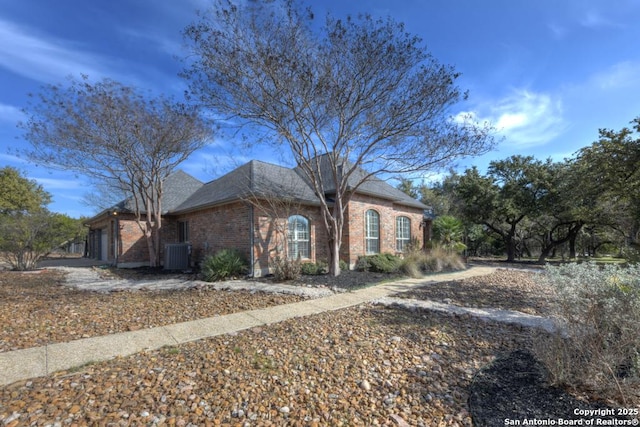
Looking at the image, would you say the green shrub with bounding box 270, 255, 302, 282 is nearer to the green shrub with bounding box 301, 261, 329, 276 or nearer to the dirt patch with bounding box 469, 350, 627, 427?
the green shrub with bounding box 301, 261, 329, 276

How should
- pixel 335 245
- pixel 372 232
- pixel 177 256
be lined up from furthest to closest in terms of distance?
pixel 372 232
pixel 177 256
pixel 335 245

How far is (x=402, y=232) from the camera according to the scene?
17172mm

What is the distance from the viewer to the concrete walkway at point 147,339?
3.61m

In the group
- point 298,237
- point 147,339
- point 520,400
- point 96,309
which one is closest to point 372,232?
point 298,237

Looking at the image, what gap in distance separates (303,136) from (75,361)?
8.30 metres

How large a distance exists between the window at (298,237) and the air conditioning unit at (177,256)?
5207 millimetres

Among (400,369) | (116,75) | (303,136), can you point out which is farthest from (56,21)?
(400,369)

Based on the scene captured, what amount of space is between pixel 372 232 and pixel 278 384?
1216 centimetres

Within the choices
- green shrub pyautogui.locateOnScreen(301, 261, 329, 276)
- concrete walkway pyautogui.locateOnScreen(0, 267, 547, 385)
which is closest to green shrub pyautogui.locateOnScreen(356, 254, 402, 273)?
green shrub pyautogui.locateOnScreen(301, 261, 329, 276)

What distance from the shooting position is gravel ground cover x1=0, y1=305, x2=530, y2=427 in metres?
2.62

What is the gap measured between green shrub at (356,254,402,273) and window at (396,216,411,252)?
3.59 m

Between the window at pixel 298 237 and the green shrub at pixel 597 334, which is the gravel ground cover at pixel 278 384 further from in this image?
the window at pixel 298 237

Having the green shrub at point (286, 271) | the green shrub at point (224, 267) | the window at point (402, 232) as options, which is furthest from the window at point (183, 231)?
the window at point (402, 232)

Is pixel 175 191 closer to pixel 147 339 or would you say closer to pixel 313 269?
pixel 313 269
